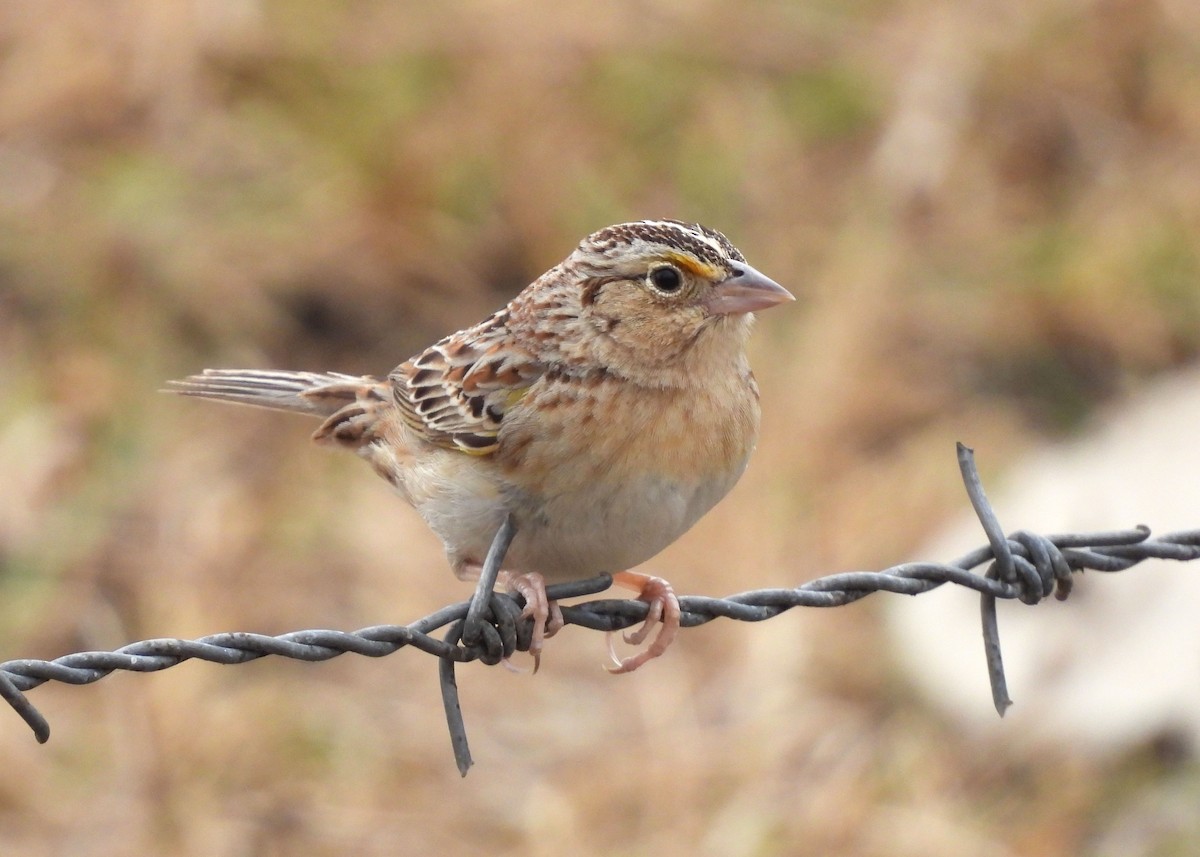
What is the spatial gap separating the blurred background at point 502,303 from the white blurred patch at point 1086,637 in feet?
0.18

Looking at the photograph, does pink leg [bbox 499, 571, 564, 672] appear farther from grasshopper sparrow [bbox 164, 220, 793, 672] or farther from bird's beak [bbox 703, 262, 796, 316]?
bird's beak [bbox 703, 262, 796, 316]

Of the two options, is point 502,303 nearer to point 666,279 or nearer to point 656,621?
point 666,279

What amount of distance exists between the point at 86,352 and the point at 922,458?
4156mm

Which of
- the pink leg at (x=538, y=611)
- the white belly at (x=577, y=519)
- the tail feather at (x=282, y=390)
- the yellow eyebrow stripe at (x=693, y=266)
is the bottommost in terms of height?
the pink leg at (x=538, y=611)

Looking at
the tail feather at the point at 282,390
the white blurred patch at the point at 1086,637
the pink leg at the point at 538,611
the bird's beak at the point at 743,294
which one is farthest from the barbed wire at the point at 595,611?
the white blurred patch at the point at 1086,637

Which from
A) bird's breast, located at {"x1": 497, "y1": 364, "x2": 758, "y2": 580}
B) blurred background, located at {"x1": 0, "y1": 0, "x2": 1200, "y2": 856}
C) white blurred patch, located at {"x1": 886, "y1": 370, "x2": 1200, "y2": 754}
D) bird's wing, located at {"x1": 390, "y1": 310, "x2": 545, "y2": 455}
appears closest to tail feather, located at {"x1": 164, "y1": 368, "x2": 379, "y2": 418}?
bird's wing, located at {"x1": 390, "y1": 310, "x2": 545, "y2": 455}

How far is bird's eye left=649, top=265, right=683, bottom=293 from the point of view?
3.93 meters

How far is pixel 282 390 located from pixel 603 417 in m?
1.44

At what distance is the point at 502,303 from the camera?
8930mm

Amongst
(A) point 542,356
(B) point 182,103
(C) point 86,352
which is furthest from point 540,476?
(B) point 182,103

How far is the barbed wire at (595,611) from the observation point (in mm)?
2865

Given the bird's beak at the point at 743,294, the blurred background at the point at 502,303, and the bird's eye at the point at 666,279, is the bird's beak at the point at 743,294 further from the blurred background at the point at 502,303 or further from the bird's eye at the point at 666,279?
the blurred background at the point at 502,303

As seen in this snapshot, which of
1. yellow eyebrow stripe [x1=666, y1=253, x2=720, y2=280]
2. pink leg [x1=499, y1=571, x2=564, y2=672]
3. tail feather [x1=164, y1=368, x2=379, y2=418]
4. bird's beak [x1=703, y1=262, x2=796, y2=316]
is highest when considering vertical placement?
yellow eyebrow stripe [x1=666, y1=253, x2=720, y2=280]

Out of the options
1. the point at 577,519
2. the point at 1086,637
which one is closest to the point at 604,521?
the point at 577,519
